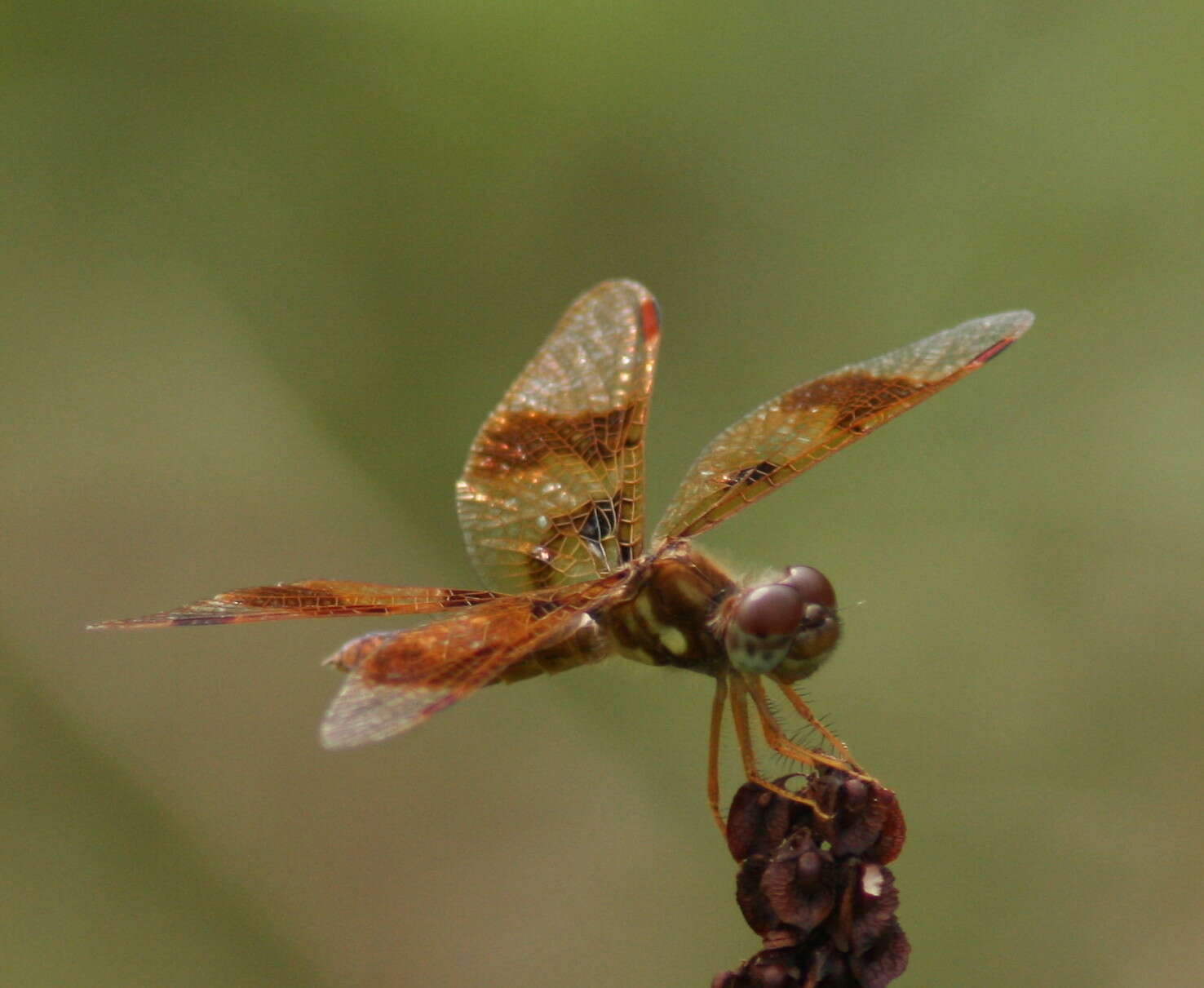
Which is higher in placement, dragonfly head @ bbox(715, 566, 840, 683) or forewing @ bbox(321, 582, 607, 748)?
forewing @ bbox(321, 582, 607, 748)

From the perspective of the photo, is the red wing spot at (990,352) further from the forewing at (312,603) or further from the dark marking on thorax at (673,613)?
the forewing at (312,603)

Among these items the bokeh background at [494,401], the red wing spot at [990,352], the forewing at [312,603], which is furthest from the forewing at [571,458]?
the bokeh background at [494,401]

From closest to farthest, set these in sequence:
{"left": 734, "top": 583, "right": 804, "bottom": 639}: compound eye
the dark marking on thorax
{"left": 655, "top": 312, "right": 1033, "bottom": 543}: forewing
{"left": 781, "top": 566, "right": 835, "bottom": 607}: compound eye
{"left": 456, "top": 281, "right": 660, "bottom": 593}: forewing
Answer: {"left": 734, "top": 583, "right": 804, "bottom": 639}: compound eye
{"left": 781, "top": 566, "right": 835, "bottom": 607}: compound eye
the dark marking on thorax
{"left": 655, "top": 312, "right": 1033, "bottom": 543}: forewing
{"left": 456, "top": 281, "right": 660, "bottom": 593}: forewing

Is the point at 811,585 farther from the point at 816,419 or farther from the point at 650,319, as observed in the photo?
the point at 650,319

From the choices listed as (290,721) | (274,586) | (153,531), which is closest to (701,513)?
(274,586)

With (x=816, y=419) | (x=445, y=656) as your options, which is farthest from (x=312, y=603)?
(x=816, y=419)

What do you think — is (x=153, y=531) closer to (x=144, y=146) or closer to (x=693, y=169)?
(x=144, y=146)

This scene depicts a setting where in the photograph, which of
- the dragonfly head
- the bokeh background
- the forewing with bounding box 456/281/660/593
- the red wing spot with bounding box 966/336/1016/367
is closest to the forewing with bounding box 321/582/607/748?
the dragonfly head

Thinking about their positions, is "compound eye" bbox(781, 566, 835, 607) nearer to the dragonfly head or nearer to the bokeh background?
the dragonfly head
